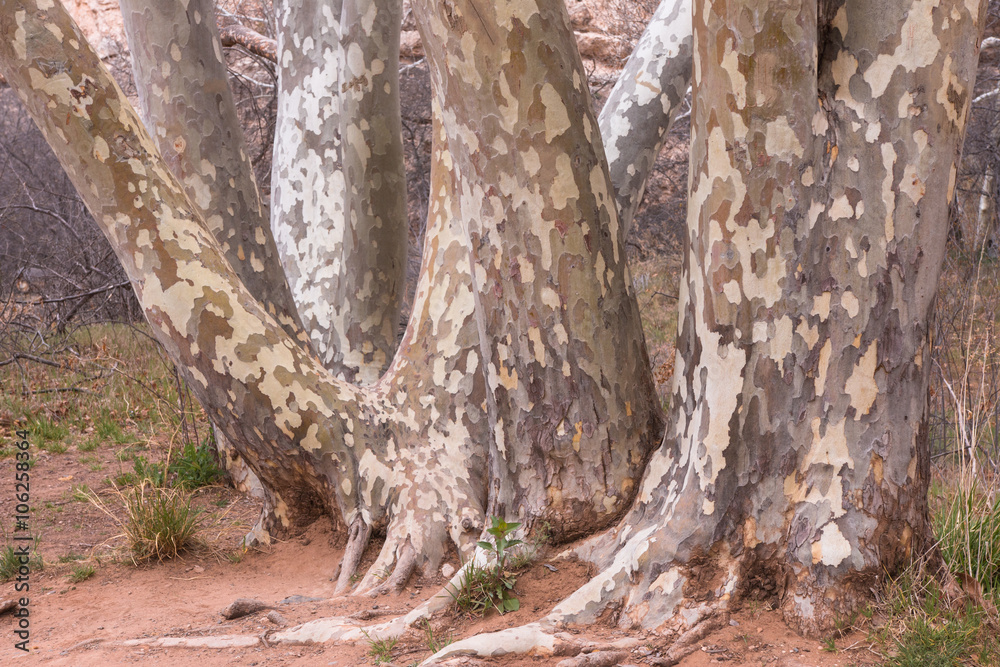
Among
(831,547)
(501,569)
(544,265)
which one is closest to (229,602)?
(501,569)

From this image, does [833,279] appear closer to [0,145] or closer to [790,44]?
[790,44]

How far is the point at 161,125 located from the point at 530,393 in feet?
8.02

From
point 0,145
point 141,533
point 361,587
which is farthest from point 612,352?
point 0,145

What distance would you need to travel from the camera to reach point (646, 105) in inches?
149

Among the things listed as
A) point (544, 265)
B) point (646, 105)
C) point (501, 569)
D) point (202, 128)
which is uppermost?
point (202, 128)

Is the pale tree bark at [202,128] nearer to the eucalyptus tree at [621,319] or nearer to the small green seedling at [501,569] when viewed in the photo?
the eucalyptus tree at [621,319]

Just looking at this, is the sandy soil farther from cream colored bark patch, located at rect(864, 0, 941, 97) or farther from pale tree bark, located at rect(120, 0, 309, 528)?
cream colored bark patch, located at rect(864, 0, 941, 97)

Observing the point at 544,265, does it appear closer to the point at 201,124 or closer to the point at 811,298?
the point at 811,298

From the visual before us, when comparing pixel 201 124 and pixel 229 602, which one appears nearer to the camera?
pixel 229 602

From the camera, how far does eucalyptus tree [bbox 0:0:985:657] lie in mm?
2342

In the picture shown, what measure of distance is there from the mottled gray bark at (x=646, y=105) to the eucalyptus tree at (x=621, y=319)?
107 millimetres

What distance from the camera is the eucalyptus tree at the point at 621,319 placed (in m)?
2.34

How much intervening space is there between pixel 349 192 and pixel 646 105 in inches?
66.2

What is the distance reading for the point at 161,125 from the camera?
4.00 meters
